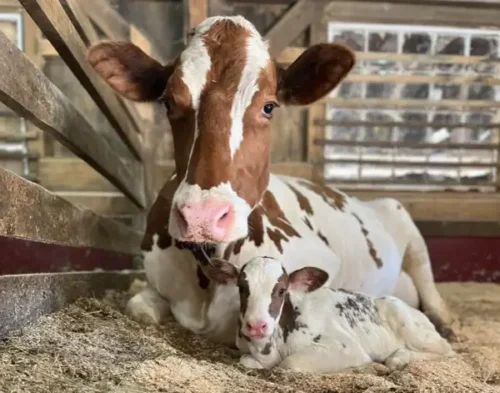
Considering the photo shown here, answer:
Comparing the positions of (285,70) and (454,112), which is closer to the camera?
(285,70)

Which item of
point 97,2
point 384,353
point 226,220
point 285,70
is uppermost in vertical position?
point 97,2

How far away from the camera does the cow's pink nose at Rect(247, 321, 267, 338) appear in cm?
204

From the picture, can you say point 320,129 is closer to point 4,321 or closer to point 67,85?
point 67,85

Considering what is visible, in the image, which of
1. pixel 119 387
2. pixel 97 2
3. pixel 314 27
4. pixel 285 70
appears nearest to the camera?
pixel 119 387

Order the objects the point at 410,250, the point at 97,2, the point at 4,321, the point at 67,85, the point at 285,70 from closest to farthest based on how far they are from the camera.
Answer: the point at 4,321, the point at 285,70, the point at 97,2, the point at 410,250, the point at 67,85

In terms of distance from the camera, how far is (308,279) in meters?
2.38

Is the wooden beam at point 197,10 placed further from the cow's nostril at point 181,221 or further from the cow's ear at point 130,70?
the cow's nostril at point 181,221

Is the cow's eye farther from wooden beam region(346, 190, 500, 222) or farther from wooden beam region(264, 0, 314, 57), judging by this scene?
wooden beam region(346, 190, 500, 222)

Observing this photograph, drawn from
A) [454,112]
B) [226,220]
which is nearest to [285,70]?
[226,220]

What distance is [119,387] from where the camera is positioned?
148 cm

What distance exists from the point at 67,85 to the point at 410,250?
2763 millimetres

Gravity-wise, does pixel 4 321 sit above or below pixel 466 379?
above

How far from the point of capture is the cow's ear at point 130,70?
2611 mm

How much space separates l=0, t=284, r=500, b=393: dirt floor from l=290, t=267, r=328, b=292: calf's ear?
377mm
